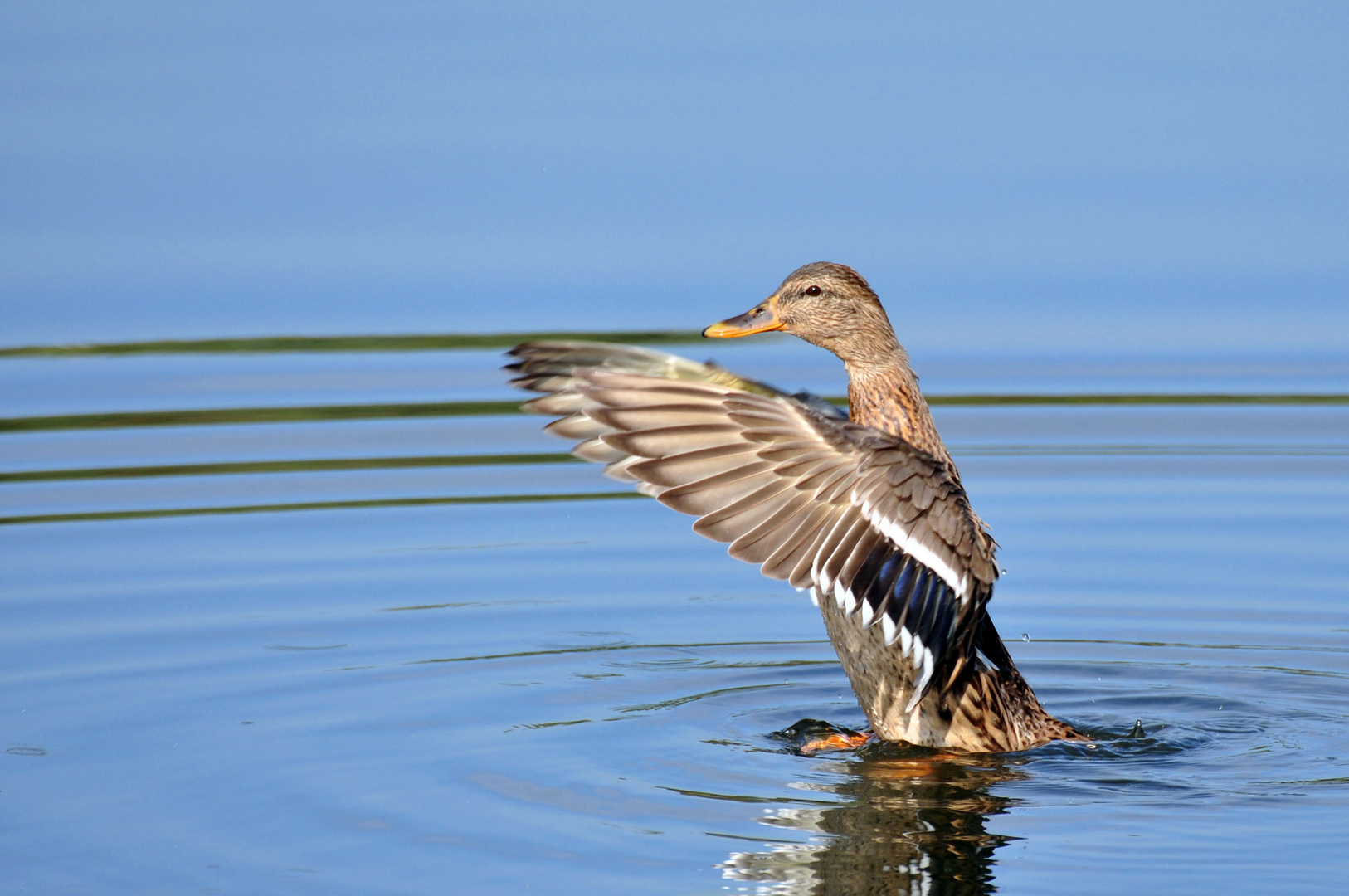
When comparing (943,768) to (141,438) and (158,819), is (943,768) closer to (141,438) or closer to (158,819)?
(158,819)

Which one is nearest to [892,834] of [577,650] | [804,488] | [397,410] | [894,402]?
[804,488]


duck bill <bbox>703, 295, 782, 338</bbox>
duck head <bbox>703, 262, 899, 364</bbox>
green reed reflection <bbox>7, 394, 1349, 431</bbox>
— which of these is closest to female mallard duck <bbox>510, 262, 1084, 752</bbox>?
duck head <bbox>703, 262, 899, 364</bbox>

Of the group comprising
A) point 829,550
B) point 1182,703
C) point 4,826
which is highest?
point 829,550

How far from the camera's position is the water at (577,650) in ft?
20.4

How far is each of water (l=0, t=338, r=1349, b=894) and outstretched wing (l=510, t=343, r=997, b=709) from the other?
756 mm

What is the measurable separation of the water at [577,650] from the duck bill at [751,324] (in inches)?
55.9

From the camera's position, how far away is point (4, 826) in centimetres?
636

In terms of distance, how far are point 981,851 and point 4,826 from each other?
3.05 metres

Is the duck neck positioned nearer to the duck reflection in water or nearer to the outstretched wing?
the outstretched wing

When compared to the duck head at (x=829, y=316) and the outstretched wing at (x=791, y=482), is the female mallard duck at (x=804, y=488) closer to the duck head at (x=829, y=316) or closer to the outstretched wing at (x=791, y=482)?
the outstretched wing at (x=791, y=482)

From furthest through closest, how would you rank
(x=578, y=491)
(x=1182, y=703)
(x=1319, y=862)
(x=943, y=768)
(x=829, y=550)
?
1. (x=578, y=491)
2. (x=1182, y=703)
3. (x=943, y=768)
4. (x=829, y=550)
5. (x=1319, y=862)

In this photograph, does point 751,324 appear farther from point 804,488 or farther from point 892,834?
point 892,834

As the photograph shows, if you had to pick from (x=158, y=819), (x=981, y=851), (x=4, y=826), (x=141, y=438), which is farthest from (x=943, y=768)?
(x=141, y=438)

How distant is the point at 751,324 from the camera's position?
8.16 m
